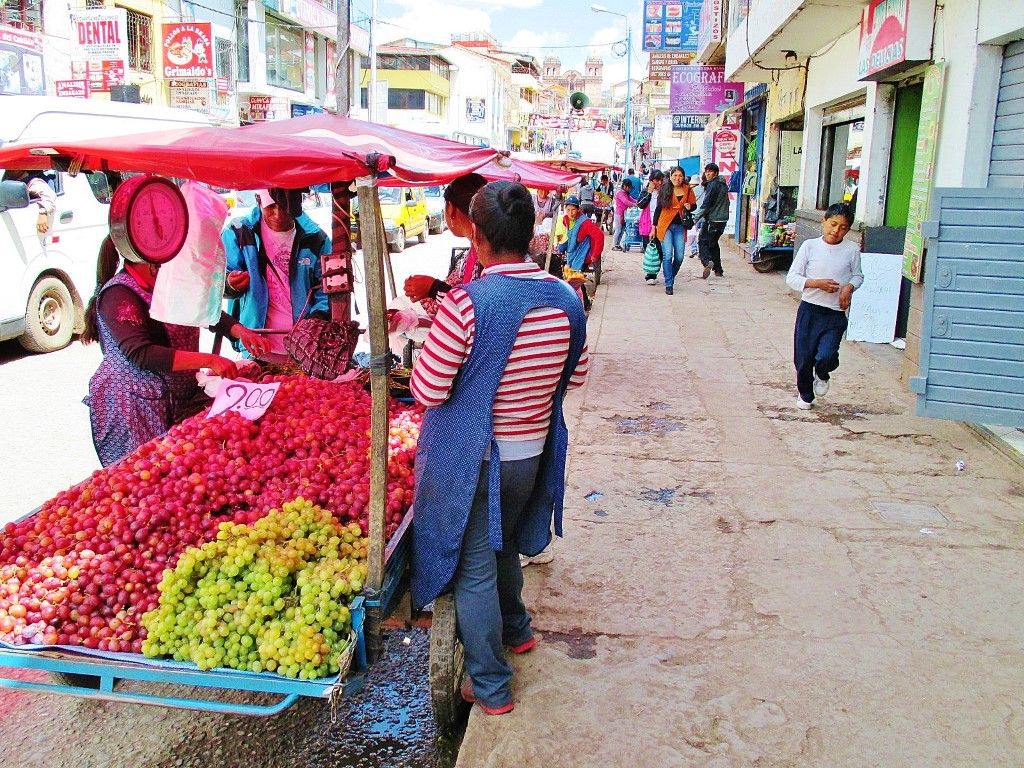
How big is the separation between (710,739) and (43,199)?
826 centimetres

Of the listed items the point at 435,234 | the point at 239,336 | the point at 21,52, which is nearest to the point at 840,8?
the point at 239,336

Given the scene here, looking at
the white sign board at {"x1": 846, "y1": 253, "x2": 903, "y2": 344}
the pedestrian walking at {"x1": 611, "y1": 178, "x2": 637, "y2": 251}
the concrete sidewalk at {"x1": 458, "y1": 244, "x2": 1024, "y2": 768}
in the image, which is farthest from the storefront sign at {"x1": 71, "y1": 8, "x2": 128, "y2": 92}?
the concrete sidewalk at {"x1": 458, "y1": 244, "x2": 1024, "y2": 768}

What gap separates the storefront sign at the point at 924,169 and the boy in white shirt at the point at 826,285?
4.03ft

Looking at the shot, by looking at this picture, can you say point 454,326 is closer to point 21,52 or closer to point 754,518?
point 754,518

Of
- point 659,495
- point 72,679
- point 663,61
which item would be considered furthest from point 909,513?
point 663,61

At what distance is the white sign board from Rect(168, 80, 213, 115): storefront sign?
2063cm

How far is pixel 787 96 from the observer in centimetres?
1631

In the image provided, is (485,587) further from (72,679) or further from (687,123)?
(687,123)

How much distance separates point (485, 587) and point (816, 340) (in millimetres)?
4683

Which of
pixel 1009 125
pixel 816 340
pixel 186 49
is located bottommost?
pixel 816 340

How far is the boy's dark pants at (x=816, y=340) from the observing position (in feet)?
21.9

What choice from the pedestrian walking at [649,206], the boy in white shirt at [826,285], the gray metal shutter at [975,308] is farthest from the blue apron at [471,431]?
the pedestrian walking at [649,206]

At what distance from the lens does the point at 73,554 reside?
2902mm

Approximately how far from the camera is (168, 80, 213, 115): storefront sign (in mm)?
24609
